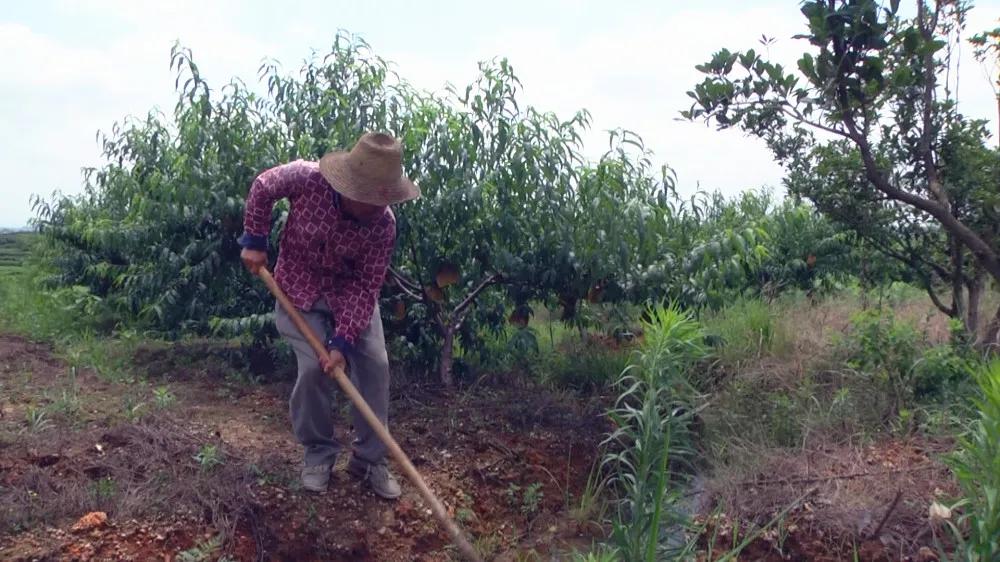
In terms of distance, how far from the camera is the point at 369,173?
4090 mm

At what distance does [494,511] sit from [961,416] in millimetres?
2369

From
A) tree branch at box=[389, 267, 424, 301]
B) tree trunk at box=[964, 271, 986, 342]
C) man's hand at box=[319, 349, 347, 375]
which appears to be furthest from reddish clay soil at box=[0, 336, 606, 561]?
tree trunk at box=[964, 271, 986, 342]

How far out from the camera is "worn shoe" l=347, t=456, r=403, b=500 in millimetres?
4617

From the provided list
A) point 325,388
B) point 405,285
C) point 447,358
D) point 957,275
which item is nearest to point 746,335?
point 957,275

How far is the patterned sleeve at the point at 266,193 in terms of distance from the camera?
4266 mm

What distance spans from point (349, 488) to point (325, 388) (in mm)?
571

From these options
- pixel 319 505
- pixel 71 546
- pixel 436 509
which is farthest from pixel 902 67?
pixel 71 546

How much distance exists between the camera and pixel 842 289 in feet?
29.8

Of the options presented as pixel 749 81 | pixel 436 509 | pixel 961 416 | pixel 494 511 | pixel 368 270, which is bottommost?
pixel 494 511

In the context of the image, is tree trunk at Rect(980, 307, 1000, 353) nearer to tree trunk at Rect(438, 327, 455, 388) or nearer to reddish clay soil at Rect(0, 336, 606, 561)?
reddish clay soil at Rect(0, 336, 606, 561)

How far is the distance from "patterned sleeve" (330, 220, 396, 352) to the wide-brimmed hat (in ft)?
0.78

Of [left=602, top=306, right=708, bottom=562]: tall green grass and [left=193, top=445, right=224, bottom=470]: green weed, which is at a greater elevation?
[left=602, top=306, right=708, bottom=562]: tall green grass

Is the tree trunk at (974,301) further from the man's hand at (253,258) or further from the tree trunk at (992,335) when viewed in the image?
the man's hand at (253,258)

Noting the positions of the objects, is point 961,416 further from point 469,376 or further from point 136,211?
point 136,211
